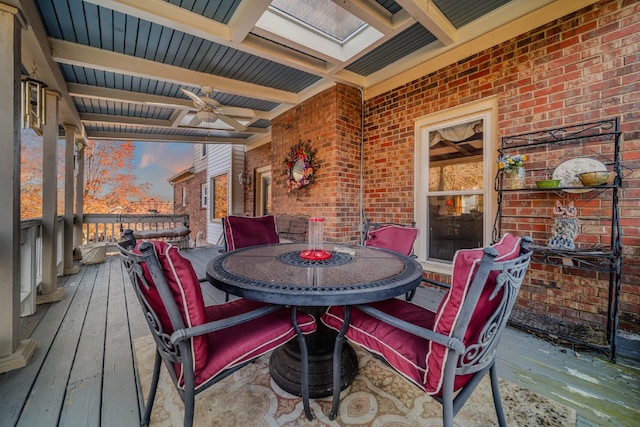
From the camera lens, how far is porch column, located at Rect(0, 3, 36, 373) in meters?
1.72

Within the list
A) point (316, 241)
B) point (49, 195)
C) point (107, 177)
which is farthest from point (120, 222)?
point (107, 177)

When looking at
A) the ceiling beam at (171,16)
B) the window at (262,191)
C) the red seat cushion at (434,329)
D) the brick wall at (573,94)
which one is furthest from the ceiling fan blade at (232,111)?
the red seat cushion at (434,329)

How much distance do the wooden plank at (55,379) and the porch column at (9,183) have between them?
0.19 m

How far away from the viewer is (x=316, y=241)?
2008 mm

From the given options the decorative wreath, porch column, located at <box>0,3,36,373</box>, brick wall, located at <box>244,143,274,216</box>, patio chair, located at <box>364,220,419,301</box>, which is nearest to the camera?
porch column, located at <box>0,3,36,373</box>

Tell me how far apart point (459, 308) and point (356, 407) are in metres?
0.92

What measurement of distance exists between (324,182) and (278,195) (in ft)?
4.71

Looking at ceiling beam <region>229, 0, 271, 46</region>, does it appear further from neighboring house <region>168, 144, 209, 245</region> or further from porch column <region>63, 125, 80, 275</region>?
neighboring house <region>168, 144, 209, 245</region>

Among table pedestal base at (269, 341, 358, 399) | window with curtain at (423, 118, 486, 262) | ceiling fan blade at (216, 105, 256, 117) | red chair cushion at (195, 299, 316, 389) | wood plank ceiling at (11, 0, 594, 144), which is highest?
wood plank ceiling at (11, 0, 594, 144)

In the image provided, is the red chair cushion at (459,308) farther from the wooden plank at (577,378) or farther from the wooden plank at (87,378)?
the wooden plank at (87,378)

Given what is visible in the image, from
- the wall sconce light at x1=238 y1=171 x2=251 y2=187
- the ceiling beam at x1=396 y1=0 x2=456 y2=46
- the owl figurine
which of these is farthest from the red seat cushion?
the wall sconce light at x1=238 y1=171 x2=251 y2=187

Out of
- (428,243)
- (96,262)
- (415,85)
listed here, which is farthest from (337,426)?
(96,262)

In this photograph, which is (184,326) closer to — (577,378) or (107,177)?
(577,378)

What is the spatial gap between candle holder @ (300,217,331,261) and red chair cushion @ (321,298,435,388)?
42 centimetres
